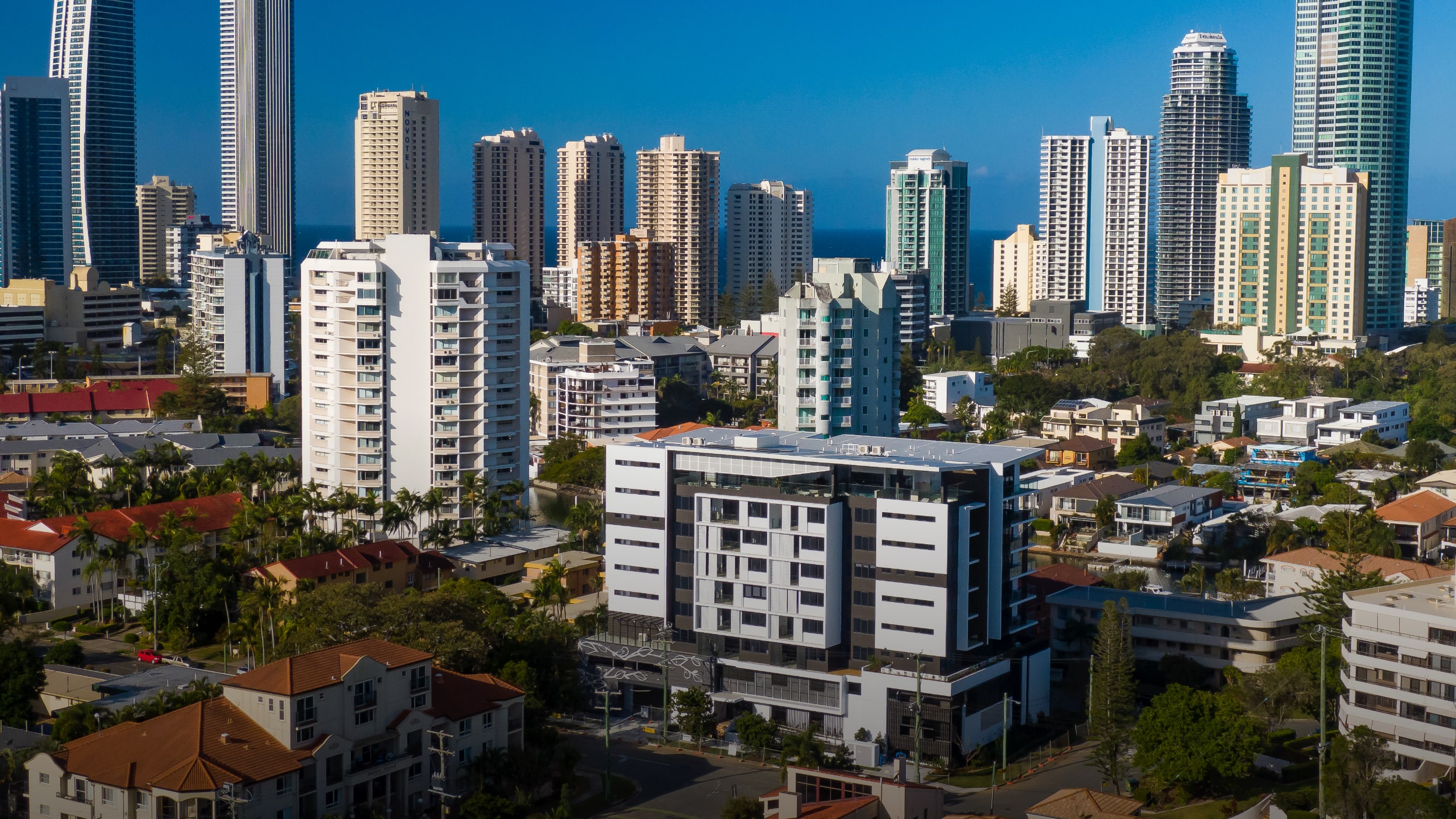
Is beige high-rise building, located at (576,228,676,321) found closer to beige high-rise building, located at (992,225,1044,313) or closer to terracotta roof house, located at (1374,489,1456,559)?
beige high-rise building, located at (992,225,1044,313)

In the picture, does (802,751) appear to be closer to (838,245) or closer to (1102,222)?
(1102,222)

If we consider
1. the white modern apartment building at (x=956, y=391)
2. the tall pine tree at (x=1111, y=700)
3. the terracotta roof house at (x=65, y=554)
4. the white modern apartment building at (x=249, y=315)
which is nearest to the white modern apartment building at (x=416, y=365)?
the terracotta roof house at (x=65, y=554)

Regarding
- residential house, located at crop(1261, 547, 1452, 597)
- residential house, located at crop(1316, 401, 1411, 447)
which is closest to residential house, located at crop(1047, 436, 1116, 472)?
residential house, located at crop(1316, 401, 1411, 447)

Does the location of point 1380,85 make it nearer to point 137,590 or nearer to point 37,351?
point 37,351

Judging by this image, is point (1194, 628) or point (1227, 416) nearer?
point (1194, 628)

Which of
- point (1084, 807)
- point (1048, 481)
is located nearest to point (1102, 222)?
point (1048, 481)

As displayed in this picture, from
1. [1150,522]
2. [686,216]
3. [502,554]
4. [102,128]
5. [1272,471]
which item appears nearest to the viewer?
[502,554]

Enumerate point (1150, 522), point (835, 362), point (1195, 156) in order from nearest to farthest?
1. point (835, 362)
2. point (1150, 522)
3. point (1195, 156)

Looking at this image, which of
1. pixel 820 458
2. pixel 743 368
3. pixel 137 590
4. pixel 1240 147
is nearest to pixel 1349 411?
pixel 743 368
